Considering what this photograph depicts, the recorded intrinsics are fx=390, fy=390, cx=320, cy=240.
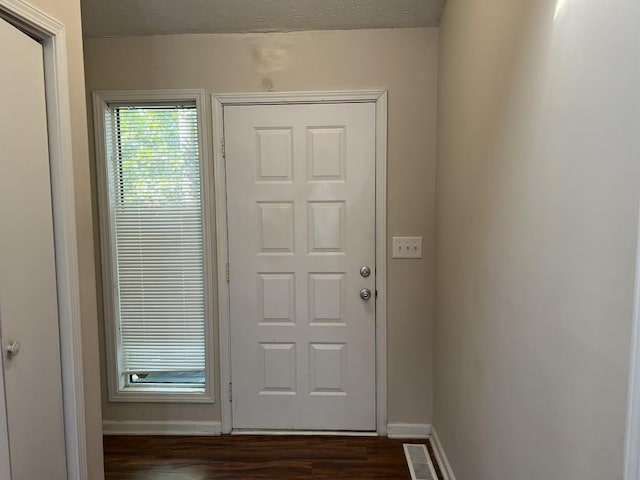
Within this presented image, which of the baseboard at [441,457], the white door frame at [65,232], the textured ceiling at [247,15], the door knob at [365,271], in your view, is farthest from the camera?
the door knob at [365,271]

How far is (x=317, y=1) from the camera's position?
6.77 ft

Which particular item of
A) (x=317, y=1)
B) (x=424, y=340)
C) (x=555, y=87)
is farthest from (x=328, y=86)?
(x=424, y=340)

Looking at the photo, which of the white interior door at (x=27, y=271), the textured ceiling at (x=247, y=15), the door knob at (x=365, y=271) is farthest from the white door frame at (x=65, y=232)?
the door knob at (x=365, y=271)

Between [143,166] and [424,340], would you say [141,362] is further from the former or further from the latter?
[424,340]

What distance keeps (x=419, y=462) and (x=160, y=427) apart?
5.20ft

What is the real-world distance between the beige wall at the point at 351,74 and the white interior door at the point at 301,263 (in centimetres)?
15

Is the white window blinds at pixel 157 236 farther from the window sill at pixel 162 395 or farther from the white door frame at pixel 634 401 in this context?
the white door frame at pixel 634 401

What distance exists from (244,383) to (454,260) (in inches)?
58.0

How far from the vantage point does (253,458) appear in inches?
87.0

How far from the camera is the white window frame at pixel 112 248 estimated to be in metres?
2.29

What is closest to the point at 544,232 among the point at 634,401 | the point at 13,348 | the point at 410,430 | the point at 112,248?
the point at 634,401

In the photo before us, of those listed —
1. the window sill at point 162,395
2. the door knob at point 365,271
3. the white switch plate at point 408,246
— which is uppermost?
the white switch plate at point 408,246

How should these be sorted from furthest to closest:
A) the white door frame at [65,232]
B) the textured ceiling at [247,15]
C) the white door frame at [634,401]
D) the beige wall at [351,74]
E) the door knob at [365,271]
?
1. the door knob at [365,271]
2. the beige wall at [351,74]
3. the textured ceiling at [247,15]
4. the white door frame at [65,232]
5. the white door frame at [634,401]

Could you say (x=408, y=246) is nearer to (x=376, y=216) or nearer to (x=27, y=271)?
(x=376, y=216)
